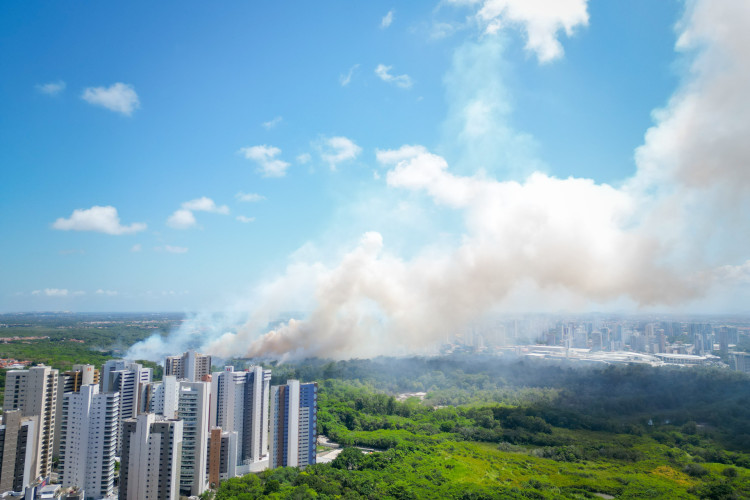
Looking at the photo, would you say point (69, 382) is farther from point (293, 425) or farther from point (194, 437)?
point (293, 425)

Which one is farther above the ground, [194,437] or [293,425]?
[194,437]

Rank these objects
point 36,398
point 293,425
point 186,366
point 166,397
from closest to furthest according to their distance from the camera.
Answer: point 36,398, point 293,425, point 166,397, point 186,366

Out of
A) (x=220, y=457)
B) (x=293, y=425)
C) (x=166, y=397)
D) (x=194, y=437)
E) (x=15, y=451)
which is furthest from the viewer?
(x=166, y=397)

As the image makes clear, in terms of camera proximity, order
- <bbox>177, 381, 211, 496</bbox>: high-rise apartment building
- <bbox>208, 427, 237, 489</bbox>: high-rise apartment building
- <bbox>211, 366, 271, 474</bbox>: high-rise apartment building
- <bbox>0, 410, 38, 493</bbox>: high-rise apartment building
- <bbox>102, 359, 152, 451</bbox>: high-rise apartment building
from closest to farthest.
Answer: <bbox>0, 410, 38, 493</bbox>: high-rise apartment building → <bbox>177, 381, 211, 496</bbox>: high-rise apartment building → <bbox>208, 427, 237, 489</bbox>: high-rise apartment building → <bbox>211, 366, 271, 474</bbox>: high-rise apartment building → <bbox>102, 359, 152, 451</bbox>: high-rise apartment building

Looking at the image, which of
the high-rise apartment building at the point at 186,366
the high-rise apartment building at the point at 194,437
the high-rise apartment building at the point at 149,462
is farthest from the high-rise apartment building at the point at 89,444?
the high-rise apartment building at the point at 186,366

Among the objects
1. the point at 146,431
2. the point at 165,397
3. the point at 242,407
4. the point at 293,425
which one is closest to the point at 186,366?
the point at 165,397

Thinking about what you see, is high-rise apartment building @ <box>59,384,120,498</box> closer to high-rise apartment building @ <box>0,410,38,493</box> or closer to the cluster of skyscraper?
the cluster of skyscraper

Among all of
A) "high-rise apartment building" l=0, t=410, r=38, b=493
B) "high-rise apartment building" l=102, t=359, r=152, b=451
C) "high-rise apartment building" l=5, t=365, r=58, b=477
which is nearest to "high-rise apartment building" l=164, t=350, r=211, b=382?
"high-rise apartment building" l=102, t=359, r=152, b=451
